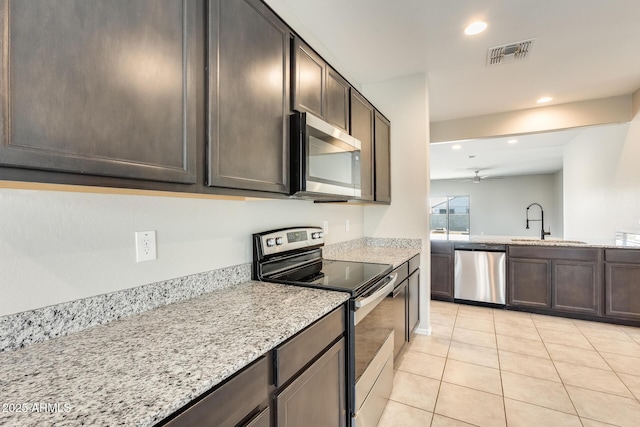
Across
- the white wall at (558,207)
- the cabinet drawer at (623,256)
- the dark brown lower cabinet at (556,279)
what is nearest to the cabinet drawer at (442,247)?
the dark brown lower cabinet at (556,279)

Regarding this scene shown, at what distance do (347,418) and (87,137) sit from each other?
4.87 feet

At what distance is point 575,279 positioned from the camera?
3270mm

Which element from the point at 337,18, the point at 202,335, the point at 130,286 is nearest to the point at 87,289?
the point at 130,286

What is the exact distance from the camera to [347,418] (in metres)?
1.37

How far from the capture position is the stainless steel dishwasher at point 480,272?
3.60m

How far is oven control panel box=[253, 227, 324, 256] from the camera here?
1671 mm

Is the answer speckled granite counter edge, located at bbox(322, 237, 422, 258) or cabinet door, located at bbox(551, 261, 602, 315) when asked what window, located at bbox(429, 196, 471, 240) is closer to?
cabinet door, located at bbox(551, 261, 602, 315)

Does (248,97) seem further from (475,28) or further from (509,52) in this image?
(509,52)

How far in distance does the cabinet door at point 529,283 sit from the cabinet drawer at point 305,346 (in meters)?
3.14

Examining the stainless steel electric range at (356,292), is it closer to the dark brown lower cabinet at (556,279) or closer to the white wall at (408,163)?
the white wall at (408,163)

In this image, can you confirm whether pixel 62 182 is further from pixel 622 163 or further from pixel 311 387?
pixel 622 163

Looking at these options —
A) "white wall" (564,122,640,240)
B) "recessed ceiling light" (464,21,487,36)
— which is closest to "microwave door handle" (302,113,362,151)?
"recessed ceiling light" (464,21,487,36)

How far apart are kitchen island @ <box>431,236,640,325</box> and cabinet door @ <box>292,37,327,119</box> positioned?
2928mm

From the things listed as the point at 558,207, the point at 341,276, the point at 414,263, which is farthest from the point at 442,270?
the point at 558,207
